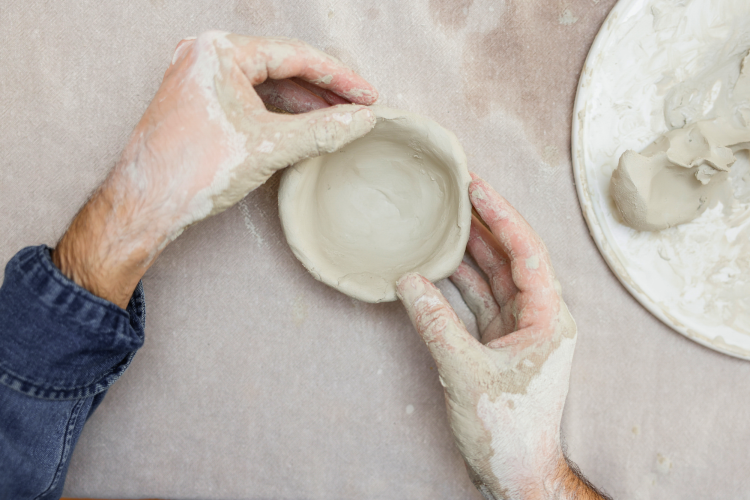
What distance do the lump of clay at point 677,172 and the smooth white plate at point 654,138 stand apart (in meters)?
0.08

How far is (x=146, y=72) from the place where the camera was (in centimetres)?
132

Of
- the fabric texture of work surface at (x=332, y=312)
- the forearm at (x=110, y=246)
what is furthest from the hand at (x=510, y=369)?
the forearm at (x=110, y=246)

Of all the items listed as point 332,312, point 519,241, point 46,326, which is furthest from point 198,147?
point 519,241

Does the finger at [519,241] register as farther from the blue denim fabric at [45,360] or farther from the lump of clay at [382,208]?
the blue denim fabric at [45,360]

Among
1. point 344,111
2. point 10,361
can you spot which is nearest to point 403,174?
point 344,111

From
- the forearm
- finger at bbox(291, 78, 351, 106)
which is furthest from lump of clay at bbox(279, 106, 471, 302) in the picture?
the forearm

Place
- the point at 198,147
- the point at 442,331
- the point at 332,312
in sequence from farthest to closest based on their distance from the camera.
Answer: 1. the point at 332,312
2. the point at 442,331
3. the point at 198,147

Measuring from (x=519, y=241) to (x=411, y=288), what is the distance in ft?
1.02

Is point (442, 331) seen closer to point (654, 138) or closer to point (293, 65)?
point (293, 65)

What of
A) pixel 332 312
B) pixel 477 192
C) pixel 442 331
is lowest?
pixel 332 312

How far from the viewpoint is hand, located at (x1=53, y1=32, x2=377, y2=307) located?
38.0 inches

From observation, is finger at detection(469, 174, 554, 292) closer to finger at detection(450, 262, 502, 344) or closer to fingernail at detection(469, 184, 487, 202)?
fingernail at detection(469, 184, 487, 202)

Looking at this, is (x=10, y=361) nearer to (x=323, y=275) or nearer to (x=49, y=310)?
(x=49, y=310)

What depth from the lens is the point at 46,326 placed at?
98 cm
